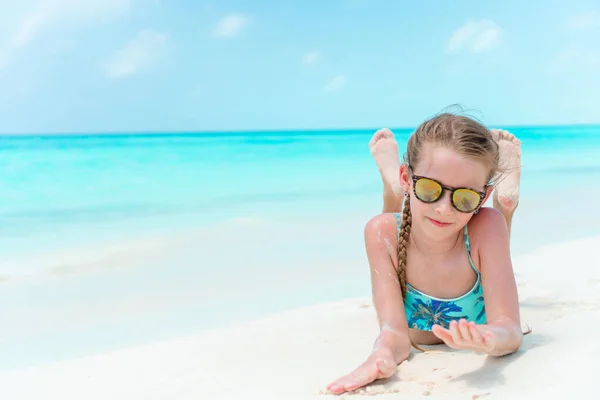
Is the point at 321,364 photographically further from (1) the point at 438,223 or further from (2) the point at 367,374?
(1) the point at 438,223

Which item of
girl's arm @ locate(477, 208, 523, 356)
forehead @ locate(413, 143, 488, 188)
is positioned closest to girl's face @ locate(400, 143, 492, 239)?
forehead @ locate(413, 143, 488, 188)

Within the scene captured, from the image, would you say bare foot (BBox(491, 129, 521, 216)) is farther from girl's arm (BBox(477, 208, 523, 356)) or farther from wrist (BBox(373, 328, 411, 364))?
wrist (BBox(373, 328, 411, 364))

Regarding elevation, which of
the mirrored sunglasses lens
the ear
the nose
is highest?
the ear

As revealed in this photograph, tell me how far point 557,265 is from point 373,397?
2.74 metres

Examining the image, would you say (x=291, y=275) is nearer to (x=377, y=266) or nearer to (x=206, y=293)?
(x=206, y=293)

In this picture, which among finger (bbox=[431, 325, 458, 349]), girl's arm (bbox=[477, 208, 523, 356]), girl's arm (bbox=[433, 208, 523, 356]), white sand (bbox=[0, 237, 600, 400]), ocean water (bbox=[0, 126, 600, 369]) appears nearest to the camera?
finger (bbox=[431, 325, 458, 349])

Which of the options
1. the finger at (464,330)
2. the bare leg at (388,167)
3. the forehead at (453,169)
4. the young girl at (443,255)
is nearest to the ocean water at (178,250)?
the bare leg at (388,167)

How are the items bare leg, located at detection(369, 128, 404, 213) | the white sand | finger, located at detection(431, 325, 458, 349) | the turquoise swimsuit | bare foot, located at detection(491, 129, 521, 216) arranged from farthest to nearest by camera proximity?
bare leg, located at detection(369, 128, 404, 213), bare foot, located at detection(491, 129, 521, 216), the turquoise swimsuit, the white sand, finger, located at detection(431, 325, 458, 349)

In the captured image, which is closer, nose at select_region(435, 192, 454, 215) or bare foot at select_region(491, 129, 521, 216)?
nose at select_region(435, 192, 454, 215)

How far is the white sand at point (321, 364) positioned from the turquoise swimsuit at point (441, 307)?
0.42ft

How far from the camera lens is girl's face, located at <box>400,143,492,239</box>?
2086 millimetres

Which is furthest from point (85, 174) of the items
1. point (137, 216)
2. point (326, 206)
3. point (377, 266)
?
point (377, 266)

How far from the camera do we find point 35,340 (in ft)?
10.7

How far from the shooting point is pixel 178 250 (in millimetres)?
5426
